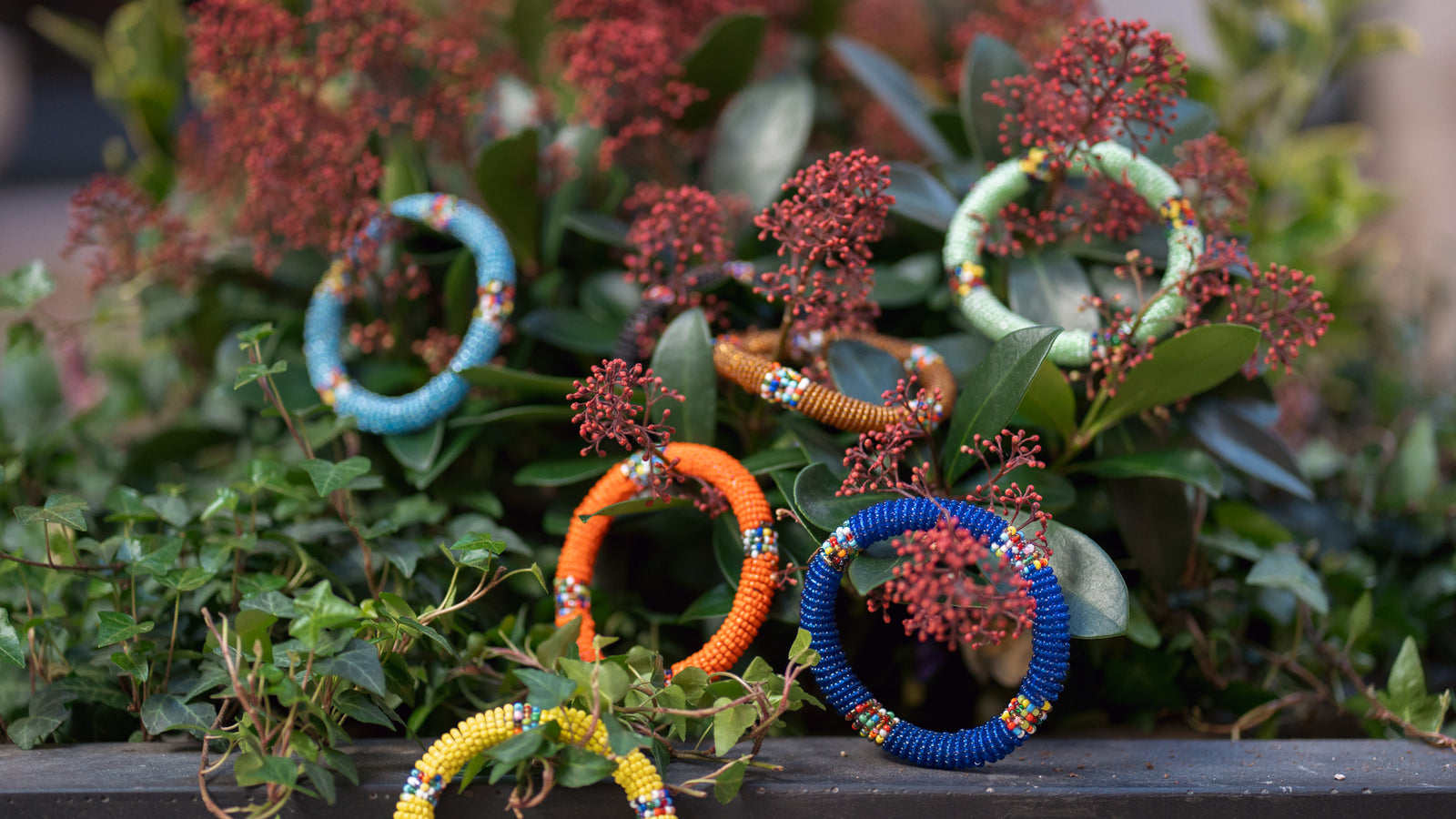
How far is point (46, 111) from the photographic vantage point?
10.3ft

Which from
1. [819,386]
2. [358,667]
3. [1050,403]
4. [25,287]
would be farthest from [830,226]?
[25,287]

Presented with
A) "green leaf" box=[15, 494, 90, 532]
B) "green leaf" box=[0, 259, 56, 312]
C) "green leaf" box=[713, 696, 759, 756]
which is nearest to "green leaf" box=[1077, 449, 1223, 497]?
"green leaf" box=[713, 696, 759, 756]

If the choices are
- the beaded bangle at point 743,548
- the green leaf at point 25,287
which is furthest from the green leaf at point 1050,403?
the green leaf at point 25,287

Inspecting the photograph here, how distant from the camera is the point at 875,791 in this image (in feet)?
2.17

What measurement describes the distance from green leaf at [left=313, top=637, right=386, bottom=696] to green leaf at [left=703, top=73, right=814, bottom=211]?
61 centimetres

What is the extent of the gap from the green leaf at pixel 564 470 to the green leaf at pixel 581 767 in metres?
0.28

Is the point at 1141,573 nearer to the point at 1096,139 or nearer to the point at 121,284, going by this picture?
the point at 1096,139

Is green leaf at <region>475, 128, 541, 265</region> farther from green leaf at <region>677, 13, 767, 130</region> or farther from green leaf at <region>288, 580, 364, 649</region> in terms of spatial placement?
green leaf at <region>288, 580, 364, 649</region>

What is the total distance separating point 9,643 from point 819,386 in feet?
2.19

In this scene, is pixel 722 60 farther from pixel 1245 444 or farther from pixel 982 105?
pixel 1245 444

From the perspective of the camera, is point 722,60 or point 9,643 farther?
point 722,60

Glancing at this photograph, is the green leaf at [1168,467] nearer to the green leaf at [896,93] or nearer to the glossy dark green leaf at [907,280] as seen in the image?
the glossy dark green leaf at [907,280]

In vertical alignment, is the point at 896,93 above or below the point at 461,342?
above

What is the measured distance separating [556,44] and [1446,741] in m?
1.09
